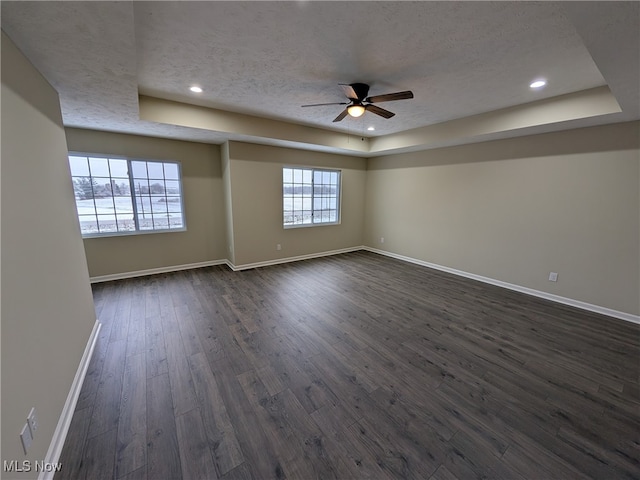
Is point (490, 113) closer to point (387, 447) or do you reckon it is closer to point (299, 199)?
point (299, 199)

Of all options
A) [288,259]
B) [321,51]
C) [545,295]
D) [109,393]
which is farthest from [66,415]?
[545,295]

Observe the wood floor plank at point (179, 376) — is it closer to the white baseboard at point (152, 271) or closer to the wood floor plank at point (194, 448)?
the wood floor plank at point (194, 448)

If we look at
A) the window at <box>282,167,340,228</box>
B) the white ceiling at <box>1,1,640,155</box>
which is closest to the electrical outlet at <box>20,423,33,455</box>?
the white ceiling at <box>1,1,640,155</box>

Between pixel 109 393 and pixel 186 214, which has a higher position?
pixel 186 214

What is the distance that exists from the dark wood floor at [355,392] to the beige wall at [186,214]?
97cm

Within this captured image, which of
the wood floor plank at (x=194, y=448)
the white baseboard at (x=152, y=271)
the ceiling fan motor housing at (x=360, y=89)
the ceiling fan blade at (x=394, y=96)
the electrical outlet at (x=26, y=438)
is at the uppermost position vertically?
the ceiling fan motor housing at (x=360, y=89)

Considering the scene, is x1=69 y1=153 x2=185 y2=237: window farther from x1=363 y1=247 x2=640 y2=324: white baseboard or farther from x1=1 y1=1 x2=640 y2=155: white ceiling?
x1=363 y1=247 x2=640 y2=324: white baseboard

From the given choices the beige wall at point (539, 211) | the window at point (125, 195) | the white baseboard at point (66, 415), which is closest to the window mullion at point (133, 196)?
the window at point (125, 195)

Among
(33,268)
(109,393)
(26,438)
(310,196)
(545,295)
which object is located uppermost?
(310,196)

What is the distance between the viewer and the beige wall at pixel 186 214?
4012 millimetres

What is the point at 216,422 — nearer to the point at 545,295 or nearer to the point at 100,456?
the point at 100,456

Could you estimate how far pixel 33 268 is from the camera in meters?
1.46

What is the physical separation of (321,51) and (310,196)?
3.66 metres

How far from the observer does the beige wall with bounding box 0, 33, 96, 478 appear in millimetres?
1177
